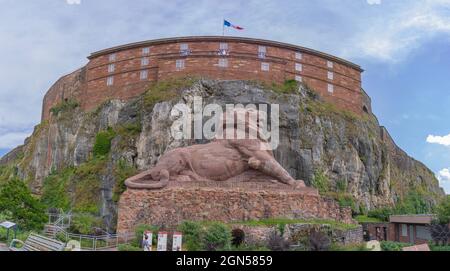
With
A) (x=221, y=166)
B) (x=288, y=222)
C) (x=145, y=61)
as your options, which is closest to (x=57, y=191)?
(x=145, y=61)

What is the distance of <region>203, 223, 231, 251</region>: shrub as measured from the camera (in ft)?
57.6

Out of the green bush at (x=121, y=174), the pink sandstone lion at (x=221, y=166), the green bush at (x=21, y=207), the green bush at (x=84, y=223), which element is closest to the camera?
the pink sandstone lion at (x=221, y=166)

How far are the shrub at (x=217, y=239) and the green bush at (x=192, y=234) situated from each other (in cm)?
33

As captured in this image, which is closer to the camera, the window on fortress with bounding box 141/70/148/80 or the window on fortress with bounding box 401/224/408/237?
the window on fortress with bounding box 401/224/408/237

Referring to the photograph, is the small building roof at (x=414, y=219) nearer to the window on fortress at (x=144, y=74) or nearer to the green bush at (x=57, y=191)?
the window on fortress at (x=144, y=74)

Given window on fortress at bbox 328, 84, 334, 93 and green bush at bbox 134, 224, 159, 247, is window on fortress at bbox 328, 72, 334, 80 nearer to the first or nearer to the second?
window on fortress at bbox 328, 84, 334, 93

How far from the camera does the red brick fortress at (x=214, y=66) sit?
40.5 meters

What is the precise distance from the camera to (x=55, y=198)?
128 ft

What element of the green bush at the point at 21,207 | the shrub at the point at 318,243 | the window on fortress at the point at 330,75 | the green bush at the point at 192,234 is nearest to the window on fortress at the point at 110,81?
the green bush at the point at 21,207

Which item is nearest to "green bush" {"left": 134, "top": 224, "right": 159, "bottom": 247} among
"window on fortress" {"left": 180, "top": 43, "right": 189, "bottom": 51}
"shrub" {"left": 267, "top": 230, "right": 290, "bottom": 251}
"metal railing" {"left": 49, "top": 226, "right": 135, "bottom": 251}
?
"metal railing" {"left": 49, "top": 226, "right": 135, "bottom": 251}

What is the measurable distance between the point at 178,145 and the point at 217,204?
540 inches

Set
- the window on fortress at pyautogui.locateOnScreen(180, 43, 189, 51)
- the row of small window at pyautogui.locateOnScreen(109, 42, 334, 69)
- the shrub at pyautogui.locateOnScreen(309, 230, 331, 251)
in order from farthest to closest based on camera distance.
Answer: the window on fortress at pyautogui.locateOnScreen(180, 43, 189, 51) → the row of small window at pyautogui.locateOnScreen(109, 42, 334, 69) → the shrub at pyautogui.locateOnScreen(309, 230, 331, 251)
